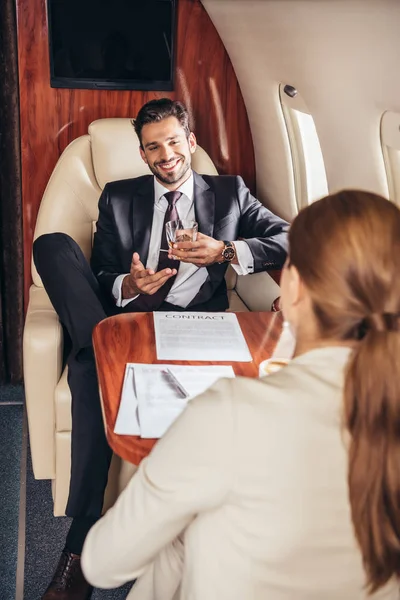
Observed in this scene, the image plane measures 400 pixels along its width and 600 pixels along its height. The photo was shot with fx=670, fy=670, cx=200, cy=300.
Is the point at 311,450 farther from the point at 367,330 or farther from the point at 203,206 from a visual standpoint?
the point at 203,206

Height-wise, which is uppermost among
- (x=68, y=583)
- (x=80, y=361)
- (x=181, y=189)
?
(x=181, y=189)

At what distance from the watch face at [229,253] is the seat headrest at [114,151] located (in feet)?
2.28

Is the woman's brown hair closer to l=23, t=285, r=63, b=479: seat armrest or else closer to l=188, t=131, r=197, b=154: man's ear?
l=23, t=285, r=63, b=479: seat armrest

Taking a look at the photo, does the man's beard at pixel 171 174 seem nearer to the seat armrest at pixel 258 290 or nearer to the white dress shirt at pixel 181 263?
the white dress shirt at pixel 181 263

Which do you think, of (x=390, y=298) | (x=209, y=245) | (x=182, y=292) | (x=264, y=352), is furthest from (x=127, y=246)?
(x=390, y=298)

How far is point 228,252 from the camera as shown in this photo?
269 centimetres

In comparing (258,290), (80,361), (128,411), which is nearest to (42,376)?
(80,361)

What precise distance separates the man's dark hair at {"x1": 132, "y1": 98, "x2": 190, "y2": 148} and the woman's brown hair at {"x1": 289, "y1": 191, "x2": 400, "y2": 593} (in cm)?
194

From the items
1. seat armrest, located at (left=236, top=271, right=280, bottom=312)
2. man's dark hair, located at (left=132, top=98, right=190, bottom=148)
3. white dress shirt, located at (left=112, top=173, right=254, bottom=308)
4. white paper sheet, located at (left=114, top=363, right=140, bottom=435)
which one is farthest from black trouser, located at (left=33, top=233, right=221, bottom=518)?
seat armrest, located at (left=236, top=271, right=280, bottom=312)

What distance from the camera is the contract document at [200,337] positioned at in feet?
6.50

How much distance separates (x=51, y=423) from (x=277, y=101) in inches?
68.4

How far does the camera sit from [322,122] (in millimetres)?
2660

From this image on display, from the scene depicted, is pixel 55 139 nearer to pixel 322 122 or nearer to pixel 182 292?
pixel 182 292

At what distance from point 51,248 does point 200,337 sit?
0.79m
